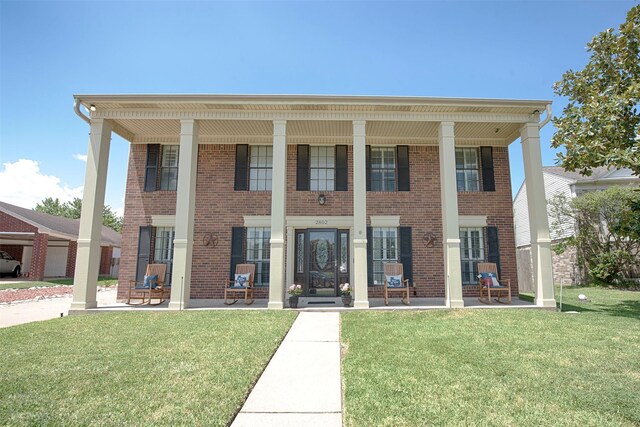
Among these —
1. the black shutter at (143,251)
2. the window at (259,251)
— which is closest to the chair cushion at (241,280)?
the window at (259,251)

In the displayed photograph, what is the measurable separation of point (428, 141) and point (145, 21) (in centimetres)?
853

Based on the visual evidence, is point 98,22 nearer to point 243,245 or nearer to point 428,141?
point 243,245

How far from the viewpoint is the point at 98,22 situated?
809cm

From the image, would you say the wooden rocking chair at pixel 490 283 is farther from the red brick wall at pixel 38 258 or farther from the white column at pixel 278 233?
the red brick wall at pixel 38 258

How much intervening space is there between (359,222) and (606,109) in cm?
604

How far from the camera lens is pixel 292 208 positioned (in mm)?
10781

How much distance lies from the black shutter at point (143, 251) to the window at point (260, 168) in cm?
353

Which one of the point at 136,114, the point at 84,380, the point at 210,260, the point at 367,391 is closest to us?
the point at 367,391

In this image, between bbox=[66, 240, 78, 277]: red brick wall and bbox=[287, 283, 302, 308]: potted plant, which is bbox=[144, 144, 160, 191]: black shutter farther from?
bbox=[66, 240, 78, 277]: red brick wall

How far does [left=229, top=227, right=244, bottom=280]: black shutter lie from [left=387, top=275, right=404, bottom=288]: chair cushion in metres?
4.51

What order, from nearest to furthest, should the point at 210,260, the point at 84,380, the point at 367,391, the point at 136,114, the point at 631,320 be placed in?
1. the point at 367,391
2. the point at 84,380
3. the point at 631,320
4. the point at 136,114
5. the point at 210,260

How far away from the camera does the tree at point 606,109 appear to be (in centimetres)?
730

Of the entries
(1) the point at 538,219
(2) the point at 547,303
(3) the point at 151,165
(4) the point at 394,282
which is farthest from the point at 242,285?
(1) the point at 538,219

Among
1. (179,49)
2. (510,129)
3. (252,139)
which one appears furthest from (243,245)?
(510,129)
